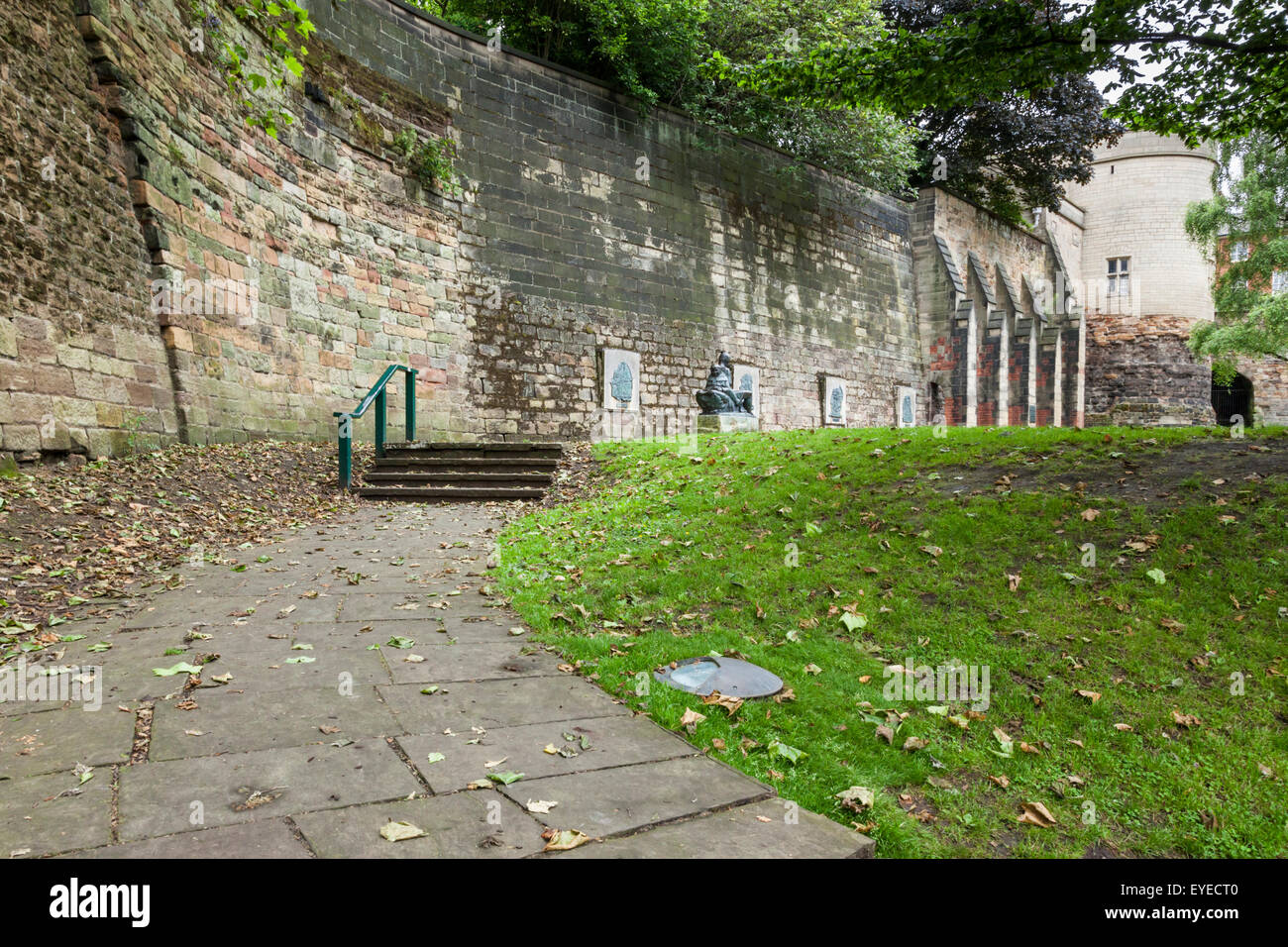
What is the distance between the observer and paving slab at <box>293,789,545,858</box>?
2.16 meters

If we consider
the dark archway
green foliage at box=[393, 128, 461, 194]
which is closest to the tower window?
the dark archway

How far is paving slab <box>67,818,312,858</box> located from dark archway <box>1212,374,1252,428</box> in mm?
38176

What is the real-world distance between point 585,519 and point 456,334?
6.87m

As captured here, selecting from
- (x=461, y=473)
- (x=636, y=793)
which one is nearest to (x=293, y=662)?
(x=636, y=793)

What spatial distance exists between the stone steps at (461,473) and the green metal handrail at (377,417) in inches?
9.1

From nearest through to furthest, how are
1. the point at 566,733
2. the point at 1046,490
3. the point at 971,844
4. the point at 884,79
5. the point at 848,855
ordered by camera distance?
the point at 848,855 → the point at 971,844 → the point at 566,733 → the point at 1046,490 → the point at 884,79

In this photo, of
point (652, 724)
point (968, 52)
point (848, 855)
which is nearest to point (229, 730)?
point (652, 724)

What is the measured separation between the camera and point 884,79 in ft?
23.4

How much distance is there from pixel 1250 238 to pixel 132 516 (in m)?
26.8

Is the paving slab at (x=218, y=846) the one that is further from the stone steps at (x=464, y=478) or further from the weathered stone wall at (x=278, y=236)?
the weathered stone wall at (x=278, y=236)

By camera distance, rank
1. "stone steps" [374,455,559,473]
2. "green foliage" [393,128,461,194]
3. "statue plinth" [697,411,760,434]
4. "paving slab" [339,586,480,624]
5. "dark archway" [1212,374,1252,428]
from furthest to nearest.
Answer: "dark archway" [1212,374,1252,428], "statue plinth" [697,411,760,434], "green foliage" [393,128,461,194], "stone steps" [374,455,559,473], "paving slab" [339,586,480,624]

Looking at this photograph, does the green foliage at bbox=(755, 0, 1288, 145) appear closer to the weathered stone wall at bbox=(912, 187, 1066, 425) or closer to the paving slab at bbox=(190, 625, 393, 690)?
the paving slab at bbox=(190, 625, 393, 690)

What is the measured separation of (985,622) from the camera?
4.73 meters
